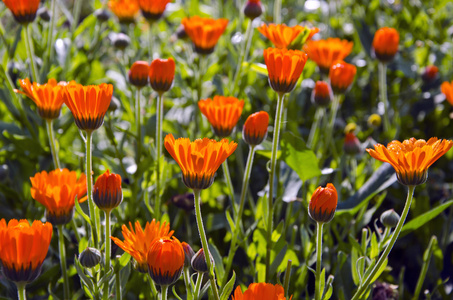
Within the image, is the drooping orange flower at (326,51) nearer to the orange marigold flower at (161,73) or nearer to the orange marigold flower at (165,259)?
the orange marigold flower at (161,73)

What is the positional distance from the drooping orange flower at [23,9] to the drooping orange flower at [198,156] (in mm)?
701

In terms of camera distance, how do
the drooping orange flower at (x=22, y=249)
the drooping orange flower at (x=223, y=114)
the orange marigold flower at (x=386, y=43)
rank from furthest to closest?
the orange marigold flower at (x=386, y=43)
the drooping orange flower at (x=223, y=114)
the drooping orange flower at (x=22, y=249)

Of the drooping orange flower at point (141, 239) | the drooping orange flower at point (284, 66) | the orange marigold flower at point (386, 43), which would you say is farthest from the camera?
the orange marigold flower at point (386, 43)

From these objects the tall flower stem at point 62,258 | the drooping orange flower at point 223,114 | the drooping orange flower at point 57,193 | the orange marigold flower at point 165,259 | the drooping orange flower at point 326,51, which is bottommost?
the tall flower stem at point 62,258

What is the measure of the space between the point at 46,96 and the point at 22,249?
1.28ft

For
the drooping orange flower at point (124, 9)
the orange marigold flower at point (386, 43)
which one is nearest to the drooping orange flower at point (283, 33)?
the orange marigold flower at point (386, 43)

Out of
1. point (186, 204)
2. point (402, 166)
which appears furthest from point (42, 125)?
point (402, 166)

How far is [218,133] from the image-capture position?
3.59ft

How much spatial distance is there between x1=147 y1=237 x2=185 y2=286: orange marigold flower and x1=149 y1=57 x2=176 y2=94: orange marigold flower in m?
0.46

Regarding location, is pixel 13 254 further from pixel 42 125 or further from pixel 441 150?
pixel 42 125

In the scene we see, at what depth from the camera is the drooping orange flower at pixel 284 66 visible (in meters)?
0.95

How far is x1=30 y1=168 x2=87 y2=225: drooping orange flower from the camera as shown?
3.19 feet

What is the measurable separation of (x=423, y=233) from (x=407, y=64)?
672 millimetres

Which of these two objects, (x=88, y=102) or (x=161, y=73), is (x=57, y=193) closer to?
(x=88, y=102)
